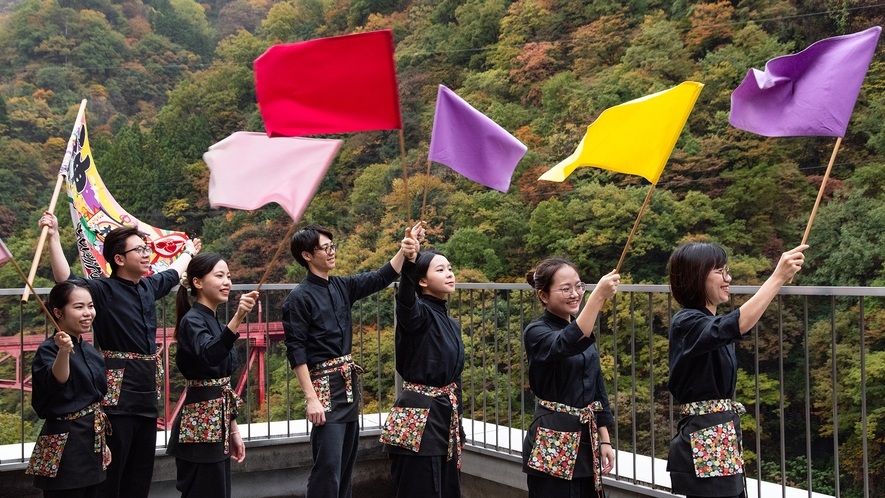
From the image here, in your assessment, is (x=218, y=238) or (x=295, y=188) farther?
(x=218, y=238)

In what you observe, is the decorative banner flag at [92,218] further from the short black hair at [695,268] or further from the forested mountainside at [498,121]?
the forested mountainside at [498,121]

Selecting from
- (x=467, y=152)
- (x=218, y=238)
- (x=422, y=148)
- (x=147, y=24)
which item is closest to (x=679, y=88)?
(x=467, y=152)

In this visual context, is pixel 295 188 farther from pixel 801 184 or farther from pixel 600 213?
pixel 801 184

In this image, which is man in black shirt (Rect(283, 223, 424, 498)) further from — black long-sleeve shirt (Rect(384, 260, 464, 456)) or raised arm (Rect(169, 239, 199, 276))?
raised arm (Rect(169, 239, 199, 276))

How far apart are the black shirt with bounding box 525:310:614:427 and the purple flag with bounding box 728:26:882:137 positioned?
3.51 ft

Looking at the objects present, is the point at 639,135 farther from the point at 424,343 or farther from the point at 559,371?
the point at 424,343

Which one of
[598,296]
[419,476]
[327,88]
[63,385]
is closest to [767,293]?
[598,296]

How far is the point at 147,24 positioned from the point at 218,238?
16.8m

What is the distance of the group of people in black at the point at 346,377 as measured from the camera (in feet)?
9.42

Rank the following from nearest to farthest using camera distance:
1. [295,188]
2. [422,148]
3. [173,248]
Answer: [295,188]
[173,248]
[422,148]

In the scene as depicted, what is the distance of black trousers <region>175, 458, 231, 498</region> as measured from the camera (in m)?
3.73

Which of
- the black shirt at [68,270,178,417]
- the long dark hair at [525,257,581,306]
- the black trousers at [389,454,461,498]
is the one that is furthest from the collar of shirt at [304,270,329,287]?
the long dark hair at [525,257,581,306]

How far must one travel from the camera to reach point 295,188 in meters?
3.71

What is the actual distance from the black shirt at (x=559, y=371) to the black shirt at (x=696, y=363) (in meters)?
0.32
